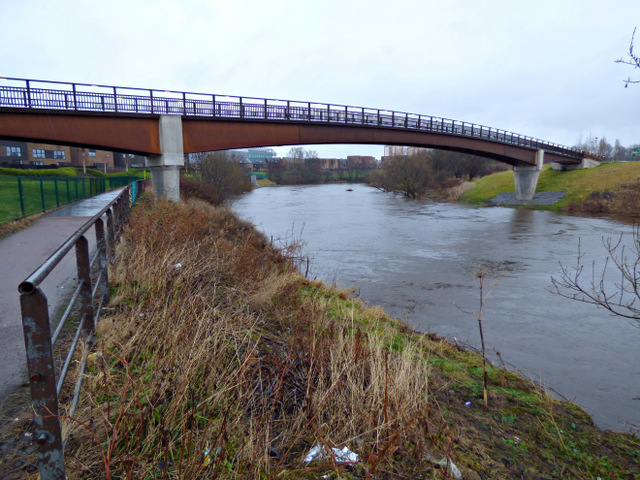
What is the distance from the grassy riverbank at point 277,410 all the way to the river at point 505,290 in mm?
1674

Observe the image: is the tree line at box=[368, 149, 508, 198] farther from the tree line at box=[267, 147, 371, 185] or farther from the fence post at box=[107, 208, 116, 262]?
the fence post at box=[107, 208, 116, 262]

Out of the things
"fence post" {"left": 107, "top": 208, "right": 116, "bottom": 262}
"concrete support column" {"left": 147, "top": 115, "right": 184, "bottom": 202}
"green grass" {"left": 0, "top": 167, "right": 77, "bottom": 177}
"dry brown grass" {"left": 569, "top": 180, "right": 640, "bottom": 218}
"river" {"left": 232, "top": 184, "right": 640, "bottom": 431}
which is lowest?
"river" {"left": 232, "top": 184, "right": 640, "bottom": 431}

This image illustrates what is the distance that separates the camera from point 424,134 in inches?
1406

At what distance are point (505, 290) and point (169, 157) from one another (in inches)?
715

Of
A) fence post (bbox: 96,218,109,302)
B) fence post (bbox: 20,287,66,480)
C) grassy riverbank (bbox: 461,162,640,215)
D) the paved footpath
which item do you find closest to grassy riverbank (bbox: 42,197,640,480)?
fence post (bbox: 96,218,109,302)

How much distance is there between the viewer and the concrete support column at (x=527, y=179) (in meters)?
47.9

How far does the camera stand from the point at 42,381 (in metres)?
2.29

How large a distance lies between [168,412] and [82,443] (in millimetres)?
591

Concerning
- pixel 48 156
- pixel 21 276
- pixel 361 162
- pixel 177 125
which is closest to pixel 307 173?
pixel 361 162

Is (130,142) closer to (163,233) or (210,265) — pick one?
(163,233)

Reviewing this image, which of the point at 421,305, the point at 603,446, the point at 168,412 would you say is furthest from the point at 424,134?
the point at 168,412

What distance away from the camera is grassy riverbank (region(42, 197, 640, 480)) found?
10.4 ft

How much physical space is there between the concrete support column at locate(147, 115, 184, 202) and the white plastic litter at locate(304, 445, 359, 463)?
21.4 m

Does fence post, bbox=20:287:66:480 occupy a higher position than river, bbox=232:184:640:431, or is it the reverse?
fence post, bbox=20:287:66:480
